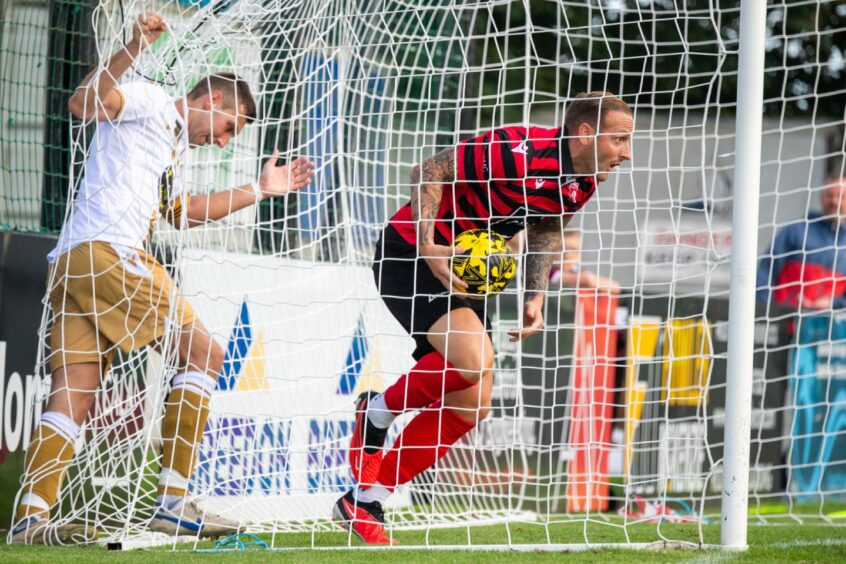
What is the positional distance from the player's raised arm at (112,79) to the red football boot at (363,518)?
73.2 inches

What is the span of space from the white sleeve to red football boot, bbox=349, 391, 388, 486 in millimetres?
1551

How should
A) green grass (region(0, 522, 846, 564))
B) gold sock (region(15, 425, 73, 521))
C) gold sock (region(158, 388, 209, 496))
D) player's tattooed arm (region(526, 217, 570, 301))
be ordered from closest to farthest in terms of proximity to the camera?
green grass (region(0, 522, 846, 564))
gold sock (region(15, 425, 73, 521))
gold sock (region(158, 388, 209, 496))
player's tattooed arm (region(526, 217, 570, 301))

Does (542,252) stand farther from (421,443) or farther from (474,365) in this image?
(421,443)

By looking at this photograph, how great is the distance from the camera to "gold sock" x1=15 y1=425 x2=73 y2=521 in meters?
4.46

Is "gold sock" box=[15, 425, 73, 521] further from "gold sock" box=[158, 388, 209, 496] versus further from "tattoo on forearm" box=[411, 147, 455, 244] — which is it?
"tattoo on forearm" box=[411, 147, 455, 244]

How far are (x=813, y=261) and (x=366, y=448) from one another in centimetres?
502

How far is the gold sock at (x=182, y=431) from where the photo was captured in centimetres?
468

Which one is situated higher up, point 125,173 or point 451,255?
point 125,173

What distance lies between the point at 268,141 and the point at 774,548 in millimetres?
3520

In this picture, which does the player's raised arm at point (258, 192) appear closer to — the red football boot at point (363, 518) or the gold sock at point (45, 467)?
the gold sock at point (45, 467)

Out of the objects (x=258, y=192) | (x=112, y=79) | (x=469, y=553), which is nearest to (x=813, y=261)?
(x=258, y=192)

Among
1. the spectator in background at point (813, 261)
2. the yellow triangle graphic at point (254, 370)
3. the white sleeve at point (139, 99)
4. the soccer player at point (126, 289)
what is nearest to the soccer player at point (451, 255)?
the soccer player at point (126, 289)

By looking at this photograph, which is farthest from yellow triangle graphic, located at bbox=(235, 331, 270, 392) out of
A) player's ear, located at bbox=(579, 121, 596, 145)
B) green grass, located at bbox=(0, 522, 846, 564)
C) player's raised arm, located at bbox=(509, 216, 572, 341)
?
player's ear, located at bbox=(579, 121, 596, 145)

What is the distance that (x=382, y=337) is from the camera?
6.62 meters
